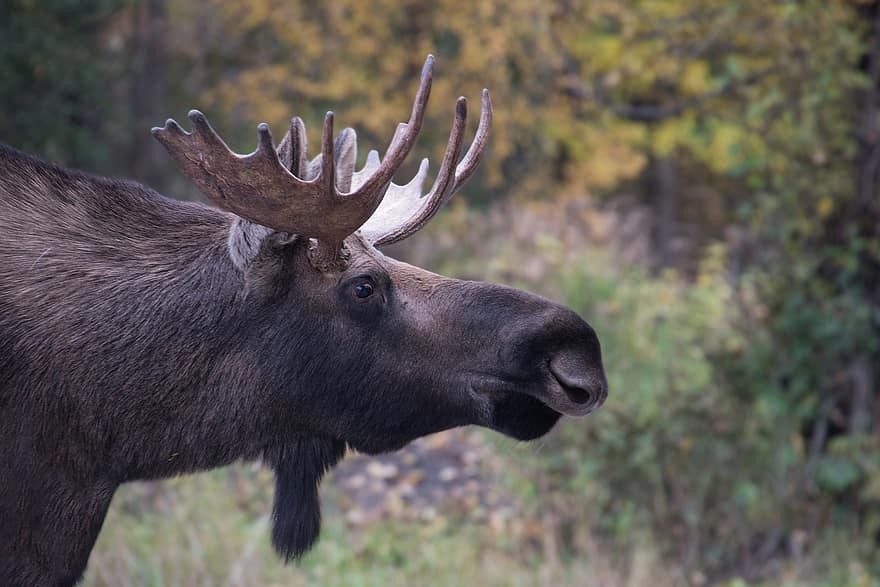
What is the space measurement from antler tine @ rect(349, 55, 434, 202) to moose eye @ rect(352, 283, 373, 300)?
0.24 meters

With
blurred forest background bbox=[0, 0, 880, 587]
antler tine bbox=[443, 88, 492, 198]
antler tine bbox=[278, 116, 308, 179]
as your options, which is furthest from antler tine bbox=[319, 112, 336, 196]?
blurred forest background bbox=[0, 0, 880, 587]

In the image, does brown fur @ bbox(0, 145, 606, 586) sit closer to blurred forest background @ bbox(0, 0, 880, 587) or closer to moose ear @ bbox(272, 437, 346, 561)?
moose ear @ bbox(272, 437, 346, 561)

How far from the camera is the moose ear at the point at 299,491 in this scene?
3.25 meters

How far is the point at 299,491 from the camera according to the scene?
3318 millimetres

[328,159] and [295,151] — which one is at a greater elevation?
[328,159]

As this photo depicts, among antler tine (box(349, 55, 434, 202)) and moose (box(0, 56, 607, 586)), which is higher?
antler tine (box(349, 55, 434, 202))

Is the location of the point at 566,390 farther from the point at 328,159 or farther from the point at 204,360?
the point at 204,360

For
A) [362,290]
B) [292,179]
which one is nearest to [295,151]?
[292,179]

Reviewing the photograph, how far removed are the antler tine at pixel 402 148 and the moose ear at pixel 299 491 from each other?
0.72 meters

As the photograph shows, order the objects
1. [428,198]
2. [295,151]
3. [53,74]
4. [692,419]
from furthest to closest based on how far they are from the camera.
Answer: [53,74], [692,419], [428,198], [295,151]

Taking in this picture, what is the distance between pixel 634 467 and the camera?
6.96 metres

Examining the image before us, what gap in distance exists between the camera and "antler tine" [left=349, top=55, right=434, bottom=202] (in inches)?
115

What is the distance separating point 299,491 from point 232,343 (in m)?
0.48

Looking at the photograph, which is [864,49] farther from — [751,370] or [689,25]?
[751,370]
